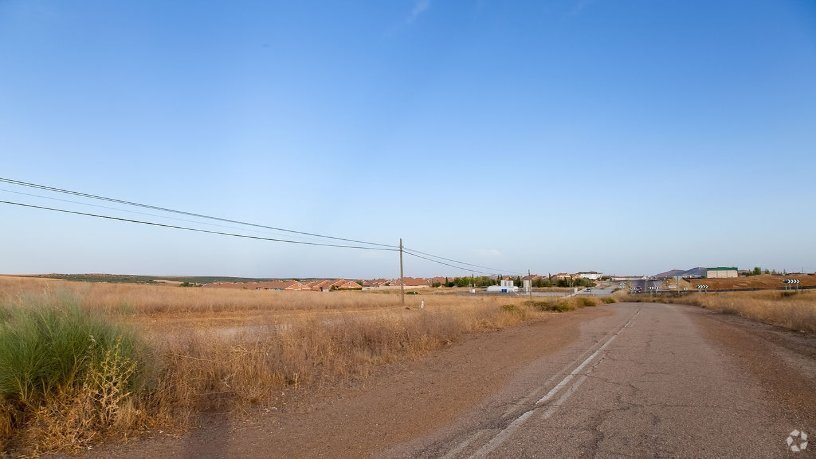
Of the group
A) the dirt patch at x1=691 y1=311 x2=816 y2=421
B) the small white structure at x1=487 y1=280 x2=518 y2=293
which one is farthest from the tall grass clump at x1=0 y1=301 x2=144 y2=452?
the small white structure at x1=487 y1=280 x2=518 y2=293

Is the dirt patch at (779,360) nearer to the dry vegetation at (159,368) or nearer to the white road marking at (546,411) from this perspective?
the white road marking at (546,411)

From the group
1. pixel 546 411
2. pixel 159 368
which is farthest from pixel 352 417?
pixel 159 368

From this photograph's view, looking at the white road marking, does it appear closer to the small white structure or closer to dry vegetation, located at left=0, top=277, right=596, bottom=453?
dry vegetation, located at left=0, top=277, right=596, bottom=453

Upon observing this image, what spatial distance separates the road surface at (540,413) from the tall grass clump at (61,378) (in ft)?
2.12

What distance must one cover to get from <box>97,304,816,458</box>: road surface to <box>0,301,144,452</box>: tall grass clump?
0.65m

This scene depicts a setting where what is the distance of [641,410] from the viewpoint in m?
7.68

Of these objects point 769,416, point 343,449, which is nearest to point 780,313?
point 769,416

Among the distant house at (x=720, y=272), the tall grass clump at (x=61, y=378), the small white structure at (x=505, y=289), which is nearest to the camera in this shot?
the tall grass clump at (x=61, y=378)

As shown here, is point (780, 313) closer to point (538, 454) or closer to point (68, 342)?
point (538, 454)

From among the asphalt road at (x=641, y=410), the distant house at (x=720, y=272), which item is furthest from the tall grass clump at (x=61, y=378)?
the distant house at (x=720, y=272)

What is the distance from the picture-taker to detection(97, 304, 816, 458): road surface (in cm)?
598

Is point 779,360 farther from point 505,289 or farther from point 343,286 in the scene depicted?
point 343,286

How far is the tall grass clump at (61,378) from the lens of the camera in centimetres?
631

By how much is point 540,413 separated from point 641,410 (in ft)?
5.20
